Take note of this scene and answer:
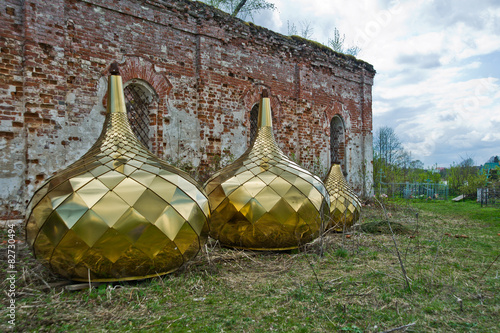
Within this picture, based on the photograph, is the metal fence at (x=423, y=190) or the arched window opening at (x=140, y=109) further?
the metal fence at (x=423, y=190)

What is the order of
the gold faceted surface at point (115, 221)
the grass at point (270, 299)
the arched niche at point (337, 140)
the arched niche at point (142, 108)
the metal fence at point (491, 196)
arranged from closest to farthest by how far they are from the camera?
1. the grass at point (270, 299)
2. the gold faceted surface at point (115, 221)
3. the arched niche at point (142, 108)
4. the arched niche at point (337, 140)
5. the metal fence at point (491, 196)

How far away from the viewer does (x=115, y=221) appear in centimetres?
243

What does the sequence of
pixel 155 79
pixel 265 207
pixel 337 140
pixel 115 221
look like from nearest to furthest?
pixel 115 221 < pixel 265 207 < pixel 155 79 < pixel 337 140

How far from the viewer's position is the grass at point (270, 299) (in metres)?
2.03

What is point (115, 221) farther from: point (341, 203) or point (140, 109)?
point (140, 109)

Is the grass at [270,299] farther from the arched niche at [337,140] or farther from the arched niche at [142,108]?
the arched niche at [337,140]

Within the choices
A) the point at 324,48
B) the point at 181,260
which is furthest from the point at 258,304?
the point at 324,48

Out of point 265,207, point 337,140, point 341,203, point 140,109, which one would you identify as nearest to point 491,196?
point 337,140

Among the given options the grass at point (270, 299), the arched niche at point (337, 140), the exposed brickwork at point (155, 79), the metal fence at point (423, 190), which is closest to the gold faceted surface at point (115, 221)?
the grass at point (270, 299)

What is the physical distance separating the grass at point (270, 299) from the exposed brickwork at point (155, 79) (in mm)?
2935

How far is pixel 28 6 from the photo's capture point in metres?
5.63

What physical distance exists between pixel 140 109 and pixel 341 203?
480cm

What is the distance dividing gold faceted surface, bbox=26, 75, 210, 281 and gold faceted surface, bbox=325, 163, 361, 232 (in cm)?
281

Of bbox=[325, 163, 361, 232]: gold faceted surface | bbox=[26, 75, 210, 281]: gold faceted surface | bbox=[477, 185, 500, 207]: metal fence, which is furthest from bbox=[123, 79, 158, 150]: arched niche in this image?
bbox=[477, 185, 500, 207]: metal fence
